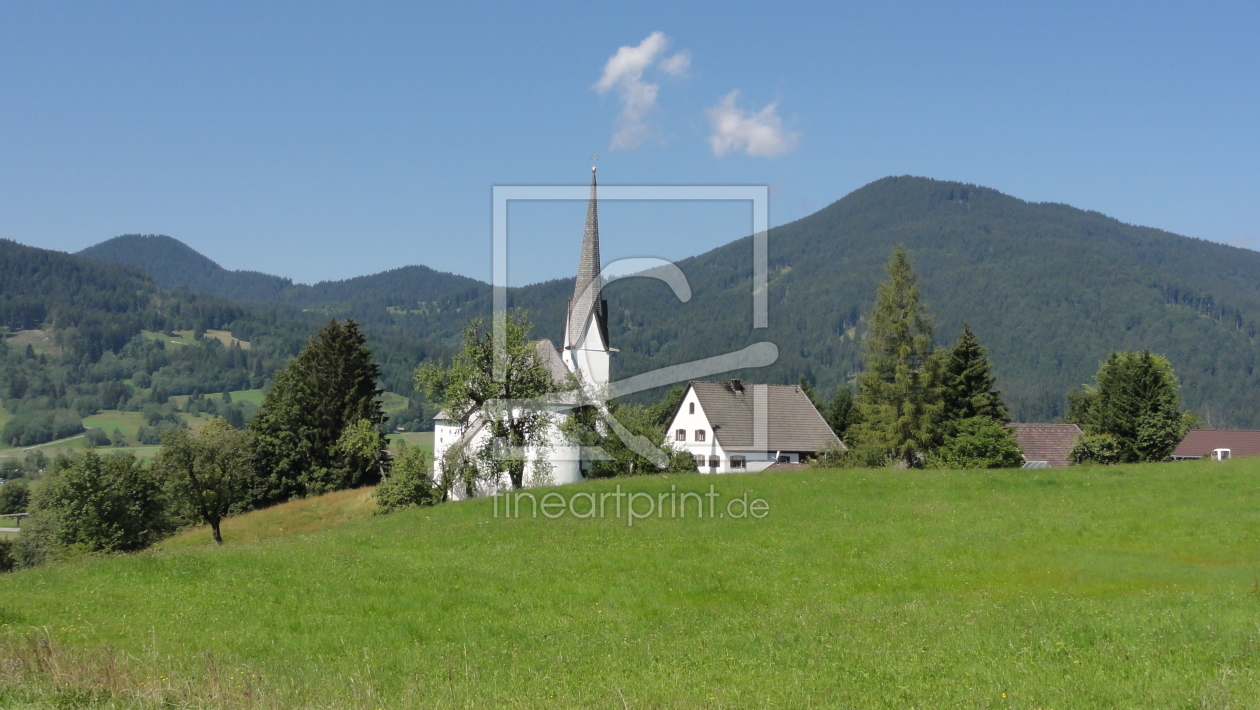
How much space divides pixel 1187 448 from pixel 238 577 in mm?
80404

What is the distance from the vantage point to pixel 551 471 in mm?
46688

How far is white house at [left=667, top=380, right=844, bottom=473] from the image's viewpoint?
69.8 meters

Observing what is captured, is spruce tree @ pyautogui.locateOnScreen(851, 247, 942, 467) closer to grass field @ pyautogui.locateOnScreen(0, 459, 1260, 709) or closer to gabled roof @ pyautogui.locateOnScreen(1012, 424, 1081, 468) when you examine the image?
grass field @ pyautogui.locateOnScreen(0, 459, 1260, 709)

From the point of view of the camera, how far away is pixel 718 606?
62.8 ft

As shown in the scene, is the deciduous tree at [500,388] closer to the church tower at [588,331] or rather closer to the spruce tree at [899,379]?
the church tower at [588,331]

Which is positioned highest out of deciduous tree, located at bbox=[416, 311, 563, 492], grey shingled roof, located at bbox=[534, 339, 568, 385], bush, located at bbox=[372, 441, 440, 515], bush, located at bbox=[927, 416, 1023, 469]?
grey shingled roof, located at bbox=[534, 339, 568, 385]

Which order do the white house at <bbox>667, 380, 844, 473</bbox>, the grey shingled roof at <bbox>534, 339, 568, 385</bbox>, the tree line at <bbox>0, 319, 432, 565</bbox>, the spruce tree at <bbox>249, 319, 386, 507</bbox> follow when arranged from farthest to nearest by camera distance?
the white house at <bbox>667, 380, 844, 473</bbox>
the spruce tree at <bbox>249, 319, 386, 507</bbox>
the grey shingled roof at <bbox>534, 339, 568, 385</bbox>
the tree line at <bbox>0, 319, 432, 565</bbox>

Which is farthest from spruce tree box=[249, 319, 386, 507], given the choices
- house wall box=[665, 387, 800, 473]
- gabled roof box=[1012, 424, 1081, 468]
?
gabled roof box=[1012, 424, 1081, 468]

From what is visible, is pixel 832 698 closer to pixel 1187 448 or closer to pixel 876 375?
pixel 876 375

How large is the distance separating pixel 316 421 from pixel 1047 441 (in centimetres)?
5803

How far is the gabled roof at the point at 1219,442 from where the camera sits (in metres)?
74.2

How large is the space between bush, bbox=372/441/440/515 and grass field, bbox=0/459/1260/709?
33.0ft

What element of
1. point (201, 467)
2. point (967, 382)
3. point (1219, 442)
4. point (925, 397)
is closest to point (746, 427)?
point (967, 382)

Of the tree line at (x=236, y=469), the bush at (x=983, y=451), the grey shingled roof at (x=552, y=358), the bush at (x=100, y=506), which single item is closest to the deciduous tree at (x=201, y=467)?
the tree line at (x=236, y=469)
